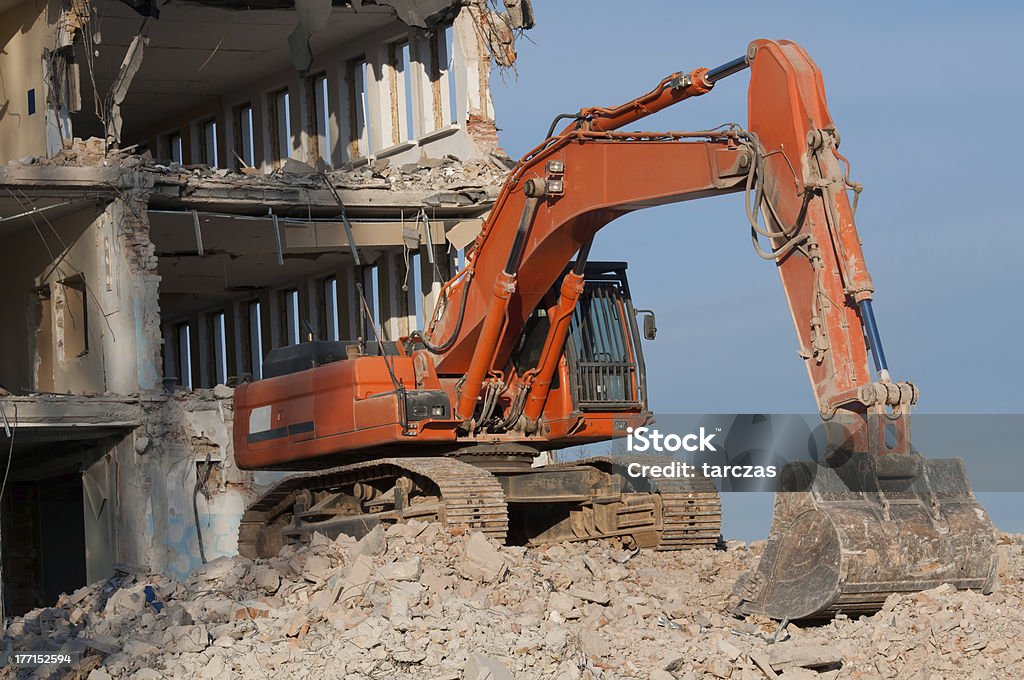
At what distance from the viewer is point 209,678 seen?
10859 mm

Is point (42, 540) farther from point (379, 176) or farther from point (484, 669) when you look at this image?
point (484, 669)

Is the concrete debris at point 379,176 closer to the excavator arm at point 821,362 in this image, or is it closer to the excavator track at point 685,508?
the excavator track at point 685,508

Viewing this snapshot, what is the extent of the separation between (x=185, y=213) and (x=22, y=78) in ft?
11.8

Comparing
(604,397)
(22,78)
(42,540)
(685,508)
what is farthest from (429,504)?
(42,540)

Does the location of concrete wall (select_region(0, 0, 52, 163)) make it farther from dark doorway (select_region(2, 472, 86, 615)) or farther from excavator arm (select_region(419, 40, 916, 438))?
excavator arm (select_region(419, 40, 916, 438))

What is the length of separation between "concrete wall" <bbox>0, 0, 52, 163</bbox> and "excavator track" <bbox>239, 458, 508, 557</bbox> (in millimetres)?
9223

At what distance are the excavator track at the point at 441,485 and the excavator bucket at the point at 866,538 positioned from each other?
9.34 ft

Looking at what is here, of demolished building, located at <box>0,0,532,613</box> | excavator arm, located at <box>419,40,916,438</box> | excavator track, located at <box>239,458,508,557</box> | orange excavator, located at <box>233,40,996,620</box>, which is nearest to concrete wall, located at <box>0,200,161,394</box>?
demolished building, located at <box>0,0,532,613</box>

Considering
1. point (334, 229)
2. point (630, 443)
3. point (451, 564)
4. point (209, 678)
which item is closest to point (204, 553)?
point (334, 229)

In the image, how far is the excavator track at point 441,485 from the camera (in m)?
13.9

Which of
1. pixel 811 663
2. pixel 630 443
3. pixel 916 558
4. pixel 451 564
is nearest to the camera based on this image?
pixel 811 663

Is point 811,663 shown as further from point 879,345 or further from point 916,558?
point 879,345

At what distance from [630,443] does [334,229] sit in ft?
29.6

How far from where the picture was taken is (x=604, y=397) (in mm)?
15312
